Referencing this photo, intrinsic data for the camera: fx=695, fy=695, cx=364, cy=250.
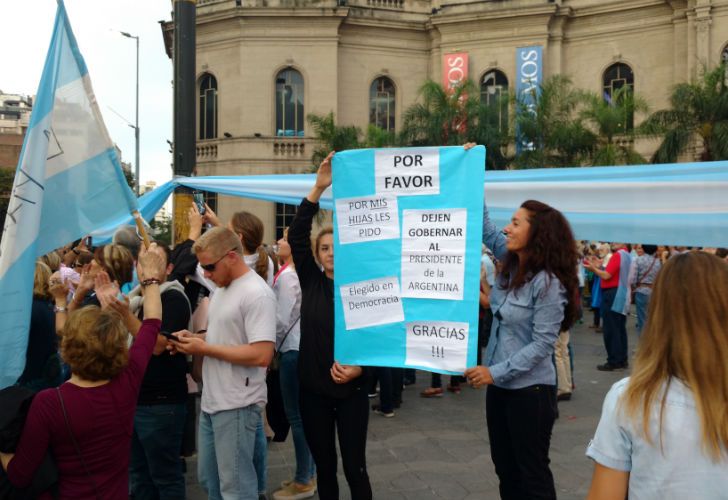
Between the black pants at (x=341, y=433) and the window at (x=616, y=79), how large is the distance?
2637 centimetres

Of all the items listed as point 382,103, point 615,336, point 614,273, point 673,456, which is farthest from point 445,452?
point 382,103

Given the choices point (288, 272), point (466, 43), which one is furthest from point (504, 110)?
point (288, 272)

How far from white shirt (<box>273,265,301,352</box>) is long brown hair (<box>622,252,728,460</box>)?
12.1ft

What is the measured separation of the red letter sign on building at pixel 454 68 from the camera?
2870cm

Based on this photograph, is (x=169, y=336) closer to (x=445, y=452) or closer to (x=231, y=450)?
(x=231, y=450)

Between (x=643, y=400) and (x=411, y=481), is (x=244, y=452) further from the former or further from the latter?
(x=643, y=400)

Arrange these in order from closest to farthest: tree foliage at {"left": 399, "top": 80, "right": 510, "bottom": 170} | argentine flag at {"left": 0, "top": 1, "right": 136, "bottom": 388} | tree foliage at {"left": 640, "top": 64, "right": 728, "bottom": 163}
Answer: argentine flag at {"left": 0, "top": 1, "right": 136, "bottom": 388}, tree foliage at {"left": 640, "top": 64, "right": 728, "bottom": 163}, tree foliage at {"left": 399, "top": 80, "right": 510, "bottom": 170}

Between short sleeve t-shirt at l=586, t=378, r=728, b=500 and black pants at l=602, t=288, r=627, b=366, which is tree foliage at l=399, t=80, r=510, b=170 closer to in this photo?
black pants at l=602, t=288, r=627, b=366

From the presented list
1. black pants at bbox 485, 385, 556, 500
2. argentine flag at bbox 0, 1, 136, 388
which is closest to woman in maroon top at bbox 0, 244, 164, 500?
argentine flag at bbox 0, 1, 136, 388

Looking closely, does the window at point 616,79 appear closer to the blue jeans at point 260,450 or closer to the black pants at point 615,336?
the black pants at point 615,336

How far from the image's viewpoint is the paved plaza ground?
17.4 ft

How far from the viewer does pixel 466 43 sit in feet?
95.0

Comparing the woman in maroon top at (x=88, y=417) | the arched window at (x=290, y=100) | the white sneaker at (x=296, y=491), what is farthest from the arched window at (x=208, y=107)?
the woman in maroon top at (x=88, y=417)

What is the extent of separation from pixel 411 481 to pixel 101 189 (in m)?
3.21
